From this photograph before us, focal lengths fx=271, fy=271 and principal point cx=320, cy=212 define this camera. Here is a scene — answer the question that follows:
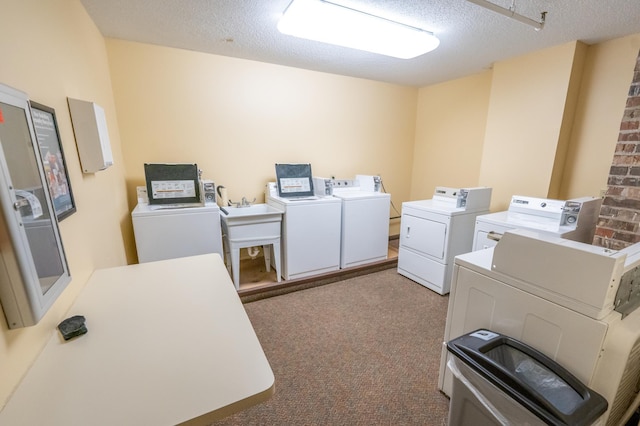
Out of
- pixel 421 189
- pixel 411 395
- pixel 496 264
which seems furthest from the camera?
pixel 421 189

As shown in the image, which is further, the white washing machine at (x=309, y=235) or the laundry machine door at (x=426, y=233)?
the white washing machine at (x=309, y=235)

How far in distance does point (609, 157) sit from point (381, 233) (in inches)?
84.9

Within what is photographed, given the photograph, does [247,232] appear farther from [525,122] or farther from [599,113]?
[599,113]

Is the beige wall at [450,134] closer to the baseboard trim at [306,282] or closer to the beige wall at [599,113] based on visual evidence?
the beige wall at [599,113]

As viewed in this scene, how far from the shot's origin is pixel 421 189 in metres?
4.21

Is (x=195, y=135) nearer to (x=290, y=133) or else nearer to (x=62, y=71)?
(x=290, y=133)

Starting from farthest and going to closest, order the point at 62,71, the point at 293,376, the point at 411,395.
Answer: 1. the point at 293,376
2. the point at 411,395
3. the point at 62,71

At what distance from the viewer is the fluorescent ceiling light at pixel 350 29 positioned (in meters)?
1.78

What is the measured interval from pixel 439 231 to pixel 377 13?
76.7 inches

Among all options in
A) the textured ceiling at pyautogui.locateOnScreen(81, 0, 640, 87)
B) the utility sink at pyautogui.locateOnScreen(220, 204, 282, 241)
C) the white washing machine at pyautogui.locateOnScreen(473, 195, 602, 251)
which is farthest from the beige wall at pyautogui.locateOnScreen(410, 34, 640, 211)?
the utility sink at pyautogui.locateOnScreen(220, 204, 282, 241)

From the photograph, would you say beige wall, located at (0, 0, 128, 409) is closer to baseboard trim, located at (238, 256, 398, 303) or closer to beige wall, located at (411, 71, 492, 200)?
baseboard trim, located at (238, 256, 398, 303)

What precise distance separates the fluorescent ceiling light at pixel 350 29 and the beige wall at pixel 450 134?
1486 mm

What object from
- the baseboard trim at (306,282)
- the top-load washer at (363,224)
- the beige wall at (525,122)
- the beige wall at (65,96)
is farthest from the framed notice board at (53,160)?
the beige wall at (525,122)

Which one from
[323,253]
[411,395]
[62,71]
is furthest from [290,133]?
[411,395]
